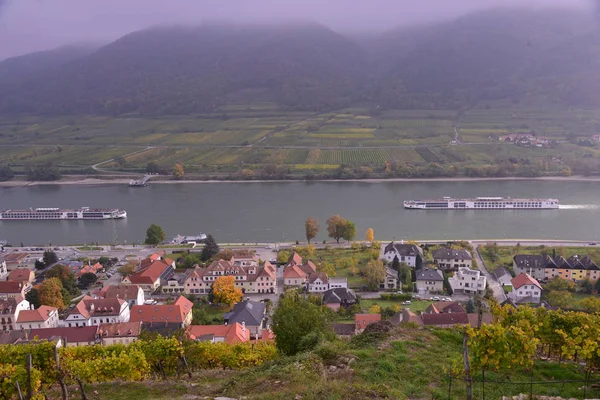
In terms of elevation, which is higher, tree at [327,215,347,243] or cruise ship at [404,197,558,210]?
cruise ship at [404,197,558,210]

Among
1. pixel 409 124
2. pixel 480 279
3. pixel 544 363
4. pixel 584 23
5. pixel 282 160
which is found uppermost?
pixel 584 23

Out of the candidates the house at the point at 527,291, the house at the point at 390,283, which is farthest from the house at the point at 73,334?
the house at the point at 527,291

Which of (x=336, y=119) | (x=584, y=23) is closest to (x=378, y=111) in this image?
(x=336, y=119)

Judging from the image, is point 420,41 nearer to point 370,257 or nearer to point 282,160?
point 282,160

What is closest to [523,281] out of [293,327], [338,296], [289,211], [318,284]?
[338,296]

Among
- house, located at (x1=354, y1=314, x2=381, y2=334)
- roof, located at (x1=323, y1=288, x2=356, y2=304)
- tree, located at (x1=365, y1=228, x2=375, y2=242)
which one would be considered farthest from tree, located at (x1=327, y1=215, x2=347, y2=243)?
house, located at (x1=354, y1=314, x2=381, y2=334)

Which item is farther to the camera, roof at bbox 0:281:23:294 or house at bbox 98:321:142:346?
roof at bbox 0:281:23:294

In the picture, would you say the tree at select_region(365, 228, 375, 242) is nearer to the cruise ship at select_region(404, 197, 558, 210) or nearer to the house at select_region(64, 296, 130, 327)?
the cruise ship at select_region(404, 197, 558, 210)

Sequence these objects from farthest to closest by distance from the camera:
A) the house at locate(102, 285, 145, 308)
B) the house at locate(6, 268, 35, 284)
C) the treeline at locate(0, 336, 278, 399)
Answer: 1. the house at locate(6, 268, 35, 284)
2. the house at locate(102, 285, 145, 308)
3. the treeline at locate(0, 336, 278, 399)
